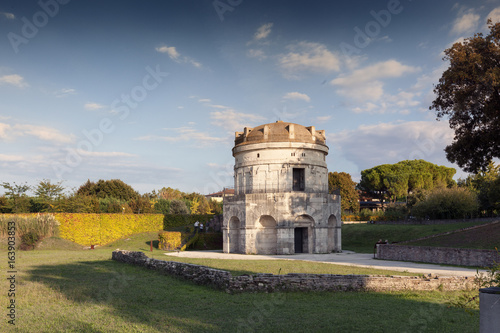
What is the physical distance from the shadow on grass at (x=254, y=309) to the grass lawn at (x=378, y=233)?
26.4 meters

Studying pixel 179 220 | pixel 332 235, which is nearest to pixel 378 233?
pixel 332 235

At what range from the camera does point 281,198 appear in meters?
34.0

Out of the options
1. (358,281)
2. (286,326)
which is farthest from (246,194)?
(286,326)

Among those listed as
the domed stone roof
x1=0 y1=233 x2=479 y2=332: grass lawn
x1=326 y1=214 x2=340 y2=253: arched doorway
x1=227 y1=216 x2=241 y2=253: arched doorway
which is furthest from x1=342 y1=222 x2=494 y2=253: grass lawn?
x1=0 y1=233 x2=479 y2=332: grass lawn

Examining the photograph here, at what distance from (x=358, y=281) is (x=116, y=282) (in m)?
9.44

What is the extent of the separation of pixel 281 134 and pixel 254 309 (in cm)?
2587

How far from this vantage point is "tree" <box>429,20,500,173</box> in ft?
80.2

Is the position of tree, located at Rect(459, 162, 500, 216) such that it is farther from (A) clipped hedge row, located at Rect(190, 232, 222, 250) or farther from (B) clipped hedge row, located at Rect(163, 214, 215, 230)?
(B) clipped hedge row, located at Rect(163, 214, 215, 230)

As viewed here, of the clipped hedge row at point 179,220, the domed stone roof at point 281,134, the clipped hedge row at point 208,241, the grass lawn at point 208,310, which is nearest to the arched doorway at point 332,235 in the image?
the domed stone roof at point 281,134

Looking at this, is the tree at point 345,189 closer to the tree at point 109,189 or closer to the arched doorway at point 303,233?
the tree at point 109,189

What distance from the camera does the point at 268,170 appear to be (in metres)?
35.7

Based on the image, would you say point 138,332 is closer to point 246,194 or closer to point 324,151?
point 246,194

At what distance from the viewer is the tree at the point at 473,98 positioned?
80.2 ft

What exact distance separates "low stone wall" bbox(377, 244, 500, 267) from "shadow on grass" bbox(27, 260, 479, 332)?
32.0 ft
